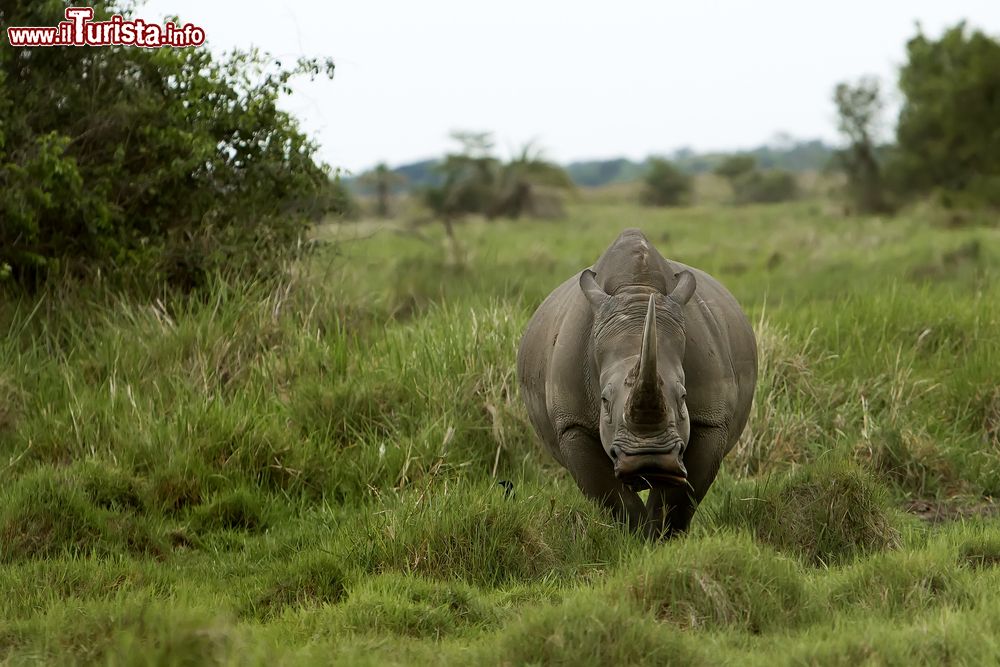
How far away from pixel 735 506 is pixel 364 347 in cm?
328

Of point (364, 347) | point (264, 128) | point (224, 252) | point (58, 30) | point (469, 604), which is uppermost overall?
point (58, 30)

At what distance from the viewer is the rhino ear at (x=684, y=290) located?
18.1ft

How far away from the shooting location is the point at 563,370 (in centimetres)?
579

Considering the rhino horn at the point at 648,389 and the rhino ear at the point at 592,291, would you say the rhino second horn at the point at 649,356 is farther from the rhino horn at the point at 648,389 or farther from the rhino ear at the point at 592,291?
the rhino ear at the point at 592,291

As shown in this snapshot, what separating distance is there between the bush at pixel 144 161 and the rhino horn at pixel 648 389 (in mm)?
4976

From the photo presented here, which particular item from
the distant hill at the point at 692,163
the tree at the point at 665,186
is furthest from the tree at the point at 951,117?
the distant hill at the point at 692,163

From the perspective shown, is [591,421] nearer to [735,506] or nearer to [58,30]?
[735,506]

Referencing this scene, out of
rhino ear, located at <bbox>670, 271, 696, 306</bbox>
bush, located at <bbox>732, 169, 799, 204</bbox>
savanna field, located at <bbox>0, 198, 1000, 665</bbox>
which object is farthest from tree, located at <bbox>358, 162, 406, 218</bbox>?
rhino ear, located at <bbox>670, 271, 696, 306</bbox>

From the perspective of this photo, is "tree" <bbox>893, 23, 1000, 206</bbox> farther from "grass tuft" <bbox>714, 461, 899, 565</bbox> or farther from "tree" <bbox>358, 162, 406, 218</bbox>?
"grass tuft" <bbox>714, 461, 899, 565</bbox>

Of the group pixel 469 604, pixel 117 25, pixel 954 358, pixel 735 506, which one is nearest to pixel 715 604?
pixel 469 604

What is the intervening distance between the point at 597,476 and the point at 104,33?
560 cm

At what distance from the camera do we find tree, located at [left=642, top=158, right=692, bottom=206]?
156 feet

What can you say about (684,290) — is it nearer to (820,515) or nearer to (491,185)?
(820,515)

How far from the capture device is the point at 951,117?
98.8 feet
